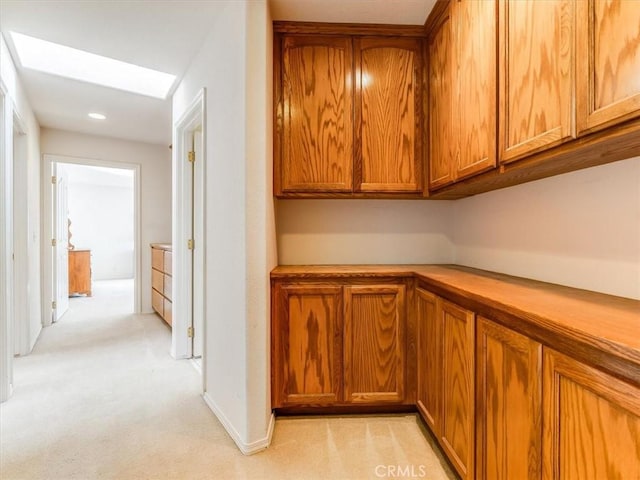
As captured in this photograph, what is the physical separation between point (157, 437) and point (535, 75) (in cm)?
242

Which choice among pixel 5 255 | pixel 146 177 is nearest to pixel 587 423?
pixel 5 255

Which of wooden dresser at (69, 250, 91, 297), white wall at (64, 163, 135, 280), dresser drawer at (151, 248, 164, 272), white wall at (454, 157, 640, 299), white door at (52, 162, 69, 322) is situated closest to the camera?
white wall at (454, 157, 640, 299)

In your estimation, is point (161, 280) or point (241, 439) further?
point (161, 280)

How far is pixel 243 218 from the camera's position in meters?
1.60

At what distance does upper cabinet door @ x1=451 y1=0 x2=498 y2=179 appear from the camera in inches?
52.5

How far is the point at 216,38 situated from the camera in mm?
1890

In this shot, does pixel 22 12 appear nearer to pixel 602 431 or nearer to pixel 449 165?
pixel 449 165

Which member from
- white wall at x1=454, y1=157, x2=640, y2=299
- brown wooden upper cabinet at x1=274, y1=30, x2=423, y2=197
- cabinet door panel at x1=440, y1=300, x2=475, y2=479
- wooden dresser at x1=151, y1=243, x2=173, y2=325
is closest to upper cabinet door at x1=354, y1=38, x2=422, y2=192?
brown wooden upper cabinet at x1=274, y1=30, x2=423, y2=197

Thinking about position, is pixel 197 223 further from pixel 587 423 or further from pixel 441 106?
pixel 587 423

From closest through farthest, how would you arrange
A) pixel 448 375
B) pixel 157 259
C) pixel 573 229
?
pixel 573 229 → pixel 448 375 → pixel 157 259

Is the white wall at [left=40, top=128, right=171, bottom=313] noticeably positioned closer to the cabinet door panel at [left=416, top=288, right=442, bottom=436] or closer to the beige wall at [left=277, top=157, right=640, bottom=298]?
the beige wall at [left=277, top=157, right=640, bottom=298]

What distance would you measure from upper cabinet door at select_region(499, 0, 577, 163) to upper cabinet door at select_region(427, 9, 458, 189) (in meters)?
0.41

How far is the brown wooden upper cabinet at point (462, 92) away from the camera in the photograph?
1.35 m

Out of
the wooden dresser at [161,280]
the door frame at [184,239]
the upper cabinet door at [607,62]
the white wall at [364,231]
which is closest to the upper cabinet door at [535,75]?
the upper cabinet door at [607,62]
